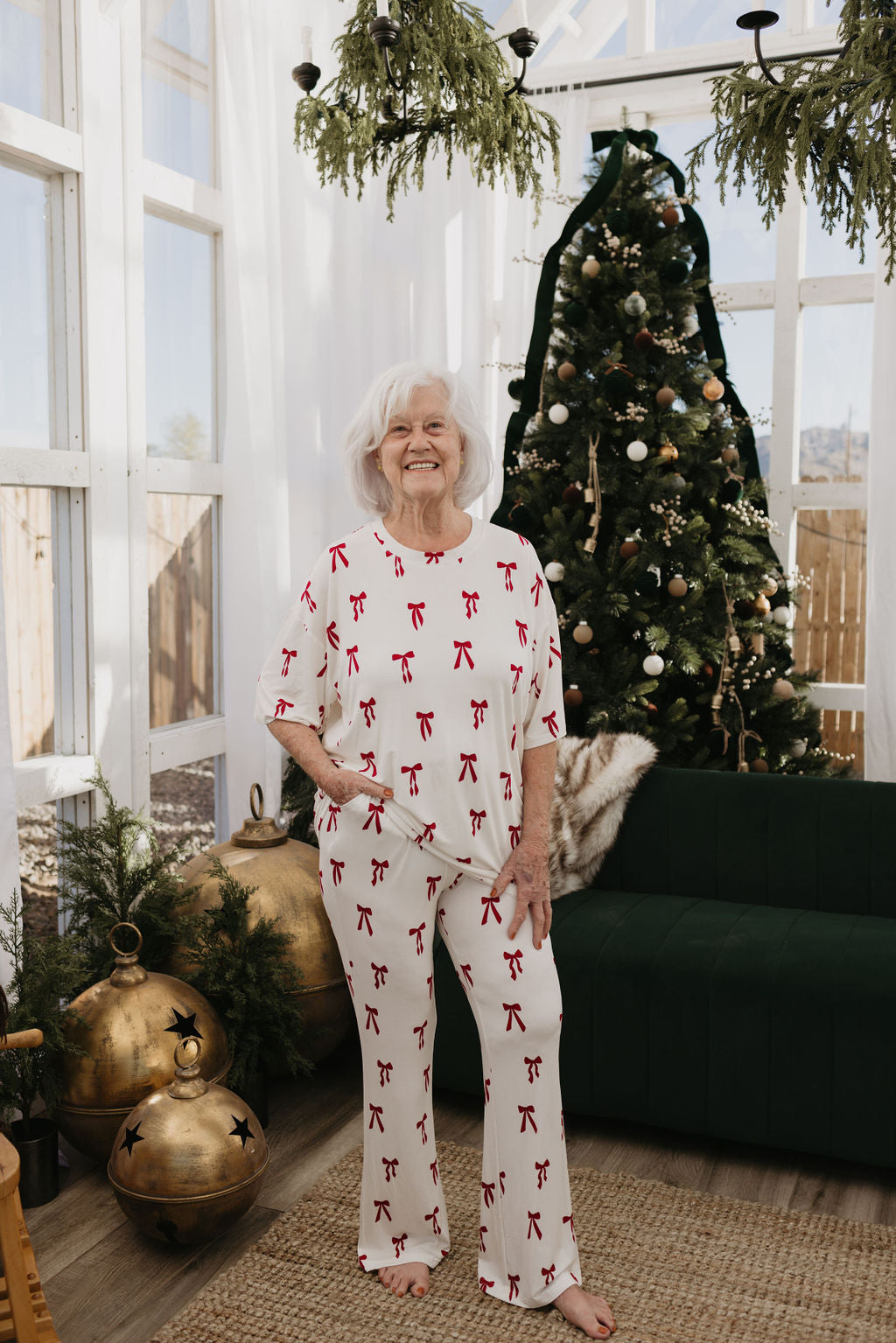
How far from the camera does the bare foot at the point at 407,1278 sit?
2.02m

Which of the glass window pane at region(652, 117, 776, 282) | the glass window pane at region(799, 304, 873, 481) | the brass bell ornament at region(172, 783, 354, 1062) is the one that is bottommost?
the brass bell ornament at region(172, 783, 354, 1062)

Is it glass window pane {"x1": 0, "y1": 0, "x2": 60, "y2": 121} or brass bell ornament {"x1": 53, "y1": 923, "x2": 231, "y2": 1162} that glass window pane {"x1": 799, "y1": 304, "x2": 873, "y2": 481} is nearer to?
glass window pane {"x1": 0, "y1": 0, "x2": 60, "y2": 121}

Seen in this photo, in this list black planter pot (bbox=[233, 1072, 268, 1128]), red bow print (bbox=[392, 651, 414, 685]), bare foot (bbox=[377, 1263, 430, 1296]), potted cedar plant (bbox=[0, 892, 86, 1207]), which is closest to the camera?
red bow print (bbox=[392, 651, 414, 685])

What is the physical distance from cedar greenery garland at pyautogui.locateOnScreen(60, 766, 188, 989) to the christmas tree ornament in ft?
6.79

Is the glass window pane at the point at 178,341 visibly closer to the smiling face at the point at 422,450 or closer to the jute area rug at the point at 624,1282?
the smiling face at the point at 422,450

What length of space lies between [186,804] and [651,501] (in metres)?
1.60

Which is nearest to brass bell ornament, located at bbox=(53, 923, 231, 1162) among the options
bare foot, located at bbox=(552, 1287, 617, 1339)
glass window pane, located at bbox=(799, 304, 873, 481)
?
bare foot, located at bbox=(552, 1287, 617, 1339)

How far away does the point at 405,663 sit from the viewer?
1.85m

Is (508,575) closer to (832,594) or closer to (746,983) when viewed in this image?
(746,983)

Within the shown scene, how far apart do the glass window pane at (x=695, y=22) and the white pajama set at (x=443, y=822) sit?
282 centimetres

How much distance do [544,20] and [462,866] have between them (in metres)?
3.45

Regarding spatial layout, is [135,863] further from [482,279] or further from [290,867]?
[482,279]

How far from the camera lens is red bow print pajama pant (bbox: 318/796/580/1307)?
6.16 ft

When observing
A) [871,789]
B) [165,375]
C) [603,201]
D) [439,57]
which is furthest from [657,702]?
[439,57]
